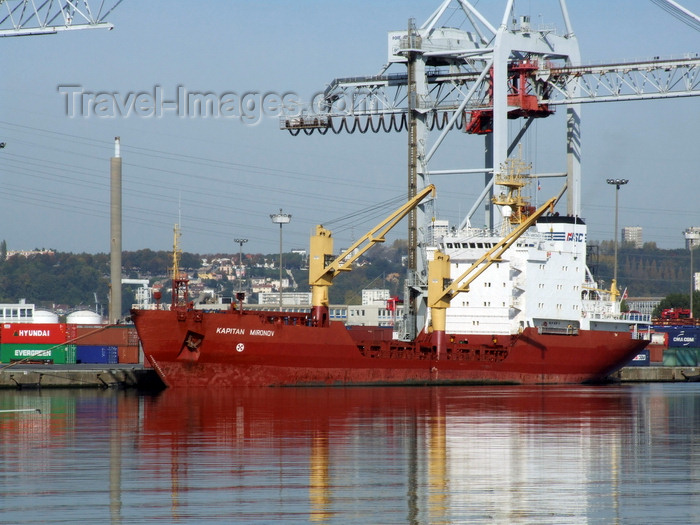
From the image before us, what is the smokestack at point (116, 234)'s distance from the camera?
60344 millimetres

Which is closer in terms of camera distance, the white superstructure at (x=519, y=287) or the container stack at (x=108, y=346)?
the white superstructure at (x=519, y=287)

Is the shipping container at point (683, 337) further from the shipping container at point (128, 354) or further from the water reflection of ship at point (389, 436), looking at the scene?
the shipping container at point (128, 354)

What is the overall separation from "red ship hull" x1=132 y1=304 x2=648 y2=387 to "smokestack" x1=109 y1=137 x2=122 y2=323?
21.1m

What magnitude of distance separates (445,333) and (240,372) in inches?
397

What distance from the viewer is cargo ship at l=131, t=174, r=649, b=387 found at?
38938mm

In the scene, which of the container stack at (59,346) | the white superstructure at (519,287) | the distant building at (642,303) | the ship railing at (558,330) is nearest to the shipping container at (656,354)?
the white superstructure at (519,287)

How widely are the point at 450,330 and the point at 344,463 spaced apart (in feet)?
98.1

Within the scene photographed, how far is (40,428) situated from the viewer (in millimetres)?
24438

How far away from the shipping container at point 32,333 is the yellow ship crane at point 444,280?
19927 millimetres

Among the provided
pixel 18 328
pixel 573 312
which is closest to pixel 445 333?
pixel 573 312

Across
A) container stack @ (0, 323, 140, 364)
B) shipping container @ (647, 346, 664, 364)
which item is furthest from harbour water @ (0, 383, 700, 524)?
shipping container @ (647, 346, 664, 364)

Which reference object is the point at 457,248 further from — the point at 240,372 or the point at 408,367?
the point at 240,372

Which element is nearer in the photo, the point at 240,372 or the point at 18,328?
the point at 240,372

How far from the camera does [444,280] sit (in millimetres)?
45188
